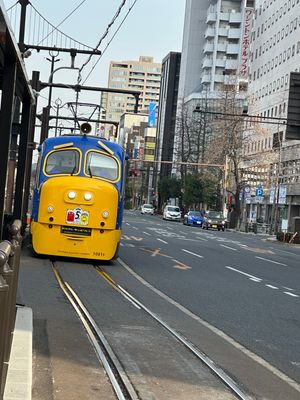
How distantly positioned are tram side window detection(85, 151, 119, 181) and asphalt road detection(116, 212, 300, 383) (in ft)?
8.24

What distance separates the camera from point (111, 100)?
651ft

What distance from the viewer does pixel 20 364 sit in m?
5.86

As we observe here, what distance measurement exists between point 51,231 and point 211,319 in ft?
22.9

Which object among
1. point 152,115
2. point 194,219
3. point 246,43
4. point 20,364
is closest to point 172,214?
point 194,219

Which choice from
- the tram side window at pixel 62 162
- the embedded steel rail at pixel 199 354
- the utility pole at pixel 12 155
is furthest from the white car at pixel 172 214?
the utility pole at pixel 12 155

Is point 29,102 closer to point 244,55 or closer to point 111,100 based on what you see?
point 244,55

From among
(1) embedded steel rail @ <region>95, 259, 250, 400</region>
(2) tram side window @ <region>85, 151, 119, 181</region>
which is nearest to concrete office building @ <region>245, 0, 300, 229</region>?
(2) tram side window @ <region>85, 151, 119, 181</region>

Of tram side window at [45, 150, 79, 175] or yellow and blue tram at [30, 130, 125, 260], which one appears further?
tram side window at [45, 150, 79, 175]

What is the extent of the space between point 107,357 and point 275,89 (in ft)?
263

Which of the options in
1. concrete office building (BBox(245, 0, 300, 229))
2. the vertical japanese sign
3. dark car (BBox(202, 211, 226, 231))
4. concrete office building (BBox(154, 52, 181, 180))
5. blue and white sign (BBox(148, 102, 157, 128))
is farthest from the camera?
blue and white sign (BBox(148, 102, 157, 128))

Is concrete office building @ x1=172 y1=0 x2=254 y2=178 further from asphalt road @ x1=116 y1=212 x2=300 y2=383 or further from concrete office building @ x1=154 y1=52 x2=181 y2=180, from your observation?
asphalt road @ x1=116 y1=212 x2=300 y2=383

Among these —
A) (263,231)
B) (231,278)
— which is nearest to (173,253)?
(231,278)

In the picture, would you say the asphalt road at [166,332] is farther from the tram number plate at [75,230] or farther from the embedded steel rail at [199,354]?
the tram number plate at [75,230]

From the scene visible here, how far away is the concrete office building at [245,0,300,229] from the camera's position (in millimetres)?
74000
